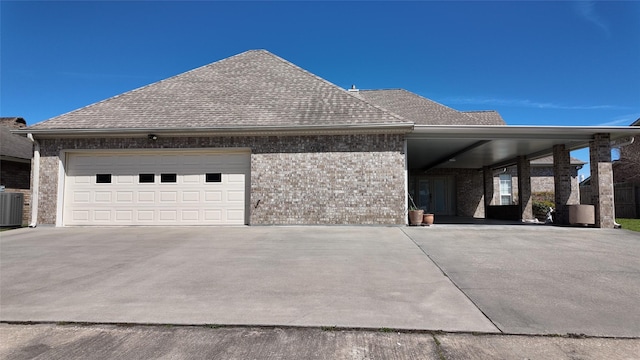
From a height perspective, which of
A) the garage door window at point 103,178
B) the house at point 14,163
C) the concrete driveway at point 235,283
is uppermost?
the house at point 14,163

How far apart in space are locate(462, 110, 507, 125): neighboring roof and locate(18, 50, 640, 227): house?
534 cm

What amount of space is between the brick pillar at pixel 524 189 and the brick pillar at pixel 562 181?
286cm

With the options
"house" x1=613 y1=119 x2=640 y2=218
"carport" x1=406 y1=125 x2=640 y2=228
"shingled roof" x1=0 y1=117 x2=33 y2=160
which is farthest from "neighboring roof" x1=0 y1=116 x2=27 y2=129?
"house" x1=613 y1=119 x2=640 y2=218

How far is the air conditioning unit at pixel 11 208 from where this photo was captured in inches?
539

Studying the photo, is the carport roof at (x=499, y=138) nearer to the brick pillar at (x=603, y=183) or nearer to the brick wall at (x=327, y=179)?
the brick pillar at (x=603, y=183)

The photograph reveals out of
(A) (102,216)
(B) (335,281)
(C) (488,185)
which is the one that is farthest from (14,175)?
(C) (488,185)

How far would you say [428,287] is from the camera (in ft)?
17.0

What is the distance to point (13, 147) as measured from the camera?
17.6 metres

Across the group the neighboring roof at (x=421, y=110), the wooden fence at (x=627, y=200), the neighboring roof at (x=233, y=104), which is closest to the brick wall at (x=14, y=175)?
the neighboring roof at (x=233, y=104)

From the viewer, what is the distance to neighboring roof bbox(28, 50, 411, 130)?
11.7m

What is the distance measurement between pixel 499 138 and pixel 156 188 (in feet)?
37.4

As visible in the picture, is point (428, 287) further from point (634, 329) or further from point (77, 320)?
point (77, 320)

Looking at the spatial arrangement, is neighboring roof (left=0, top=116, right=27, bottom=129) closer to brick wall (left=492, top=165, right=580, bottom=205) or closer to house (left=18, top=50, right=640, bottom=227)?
house (left=18, top=50, right=640, bottom=227)

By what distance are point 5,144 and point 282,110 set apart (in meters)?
14.7
